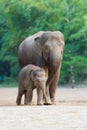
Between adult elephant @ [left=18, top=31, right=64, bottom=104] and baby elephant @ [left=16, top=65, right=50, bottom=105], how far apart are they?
0.35m

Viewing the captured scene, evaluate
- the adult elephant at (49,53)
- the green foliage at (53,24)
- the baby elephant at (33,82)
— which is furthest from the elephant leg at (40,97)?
the green foliage at (53,24)

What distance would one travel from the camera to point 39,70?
42.5 ft

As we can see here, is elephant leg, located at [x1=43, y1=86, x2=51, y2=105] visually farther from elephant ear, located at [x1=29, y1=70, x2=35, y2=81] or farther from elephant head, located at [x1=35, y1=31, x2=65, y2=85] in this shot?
elephant ear, located at [x1=29, y1=70, x2=35, y2=81]

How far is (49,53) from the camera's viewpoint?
13289 millimetres

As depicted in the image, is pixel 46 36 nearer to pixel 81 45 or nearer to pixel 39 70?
pixel 39 70

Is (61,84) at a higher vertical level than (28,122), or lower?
lower

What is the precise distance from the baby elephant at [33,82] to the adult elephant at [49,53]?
0.35m

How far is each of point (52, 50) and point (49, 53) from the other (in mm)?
127

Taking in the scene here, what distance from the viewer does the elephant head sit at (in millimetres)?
13078

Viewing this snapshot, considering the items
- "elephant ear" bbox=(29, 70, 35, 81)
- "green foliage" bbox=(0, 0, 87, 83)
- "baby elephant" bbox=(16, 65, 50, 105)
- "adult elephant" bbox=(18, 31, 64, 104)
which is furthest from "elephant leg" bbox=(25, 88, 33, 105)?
"green foliage" bbox=(0, 0, 87, 83)

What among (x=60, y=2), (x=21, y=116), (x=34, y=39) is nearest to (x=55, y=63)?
(x=34, y=39)

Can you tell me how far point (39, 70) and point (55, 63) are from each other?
40cm

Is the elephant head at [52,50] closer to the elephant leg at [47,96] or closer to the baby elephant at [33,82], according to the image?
the elephant leg at [47,96]

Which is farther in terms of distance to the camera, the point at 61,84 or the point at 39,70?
the point at 61,84
